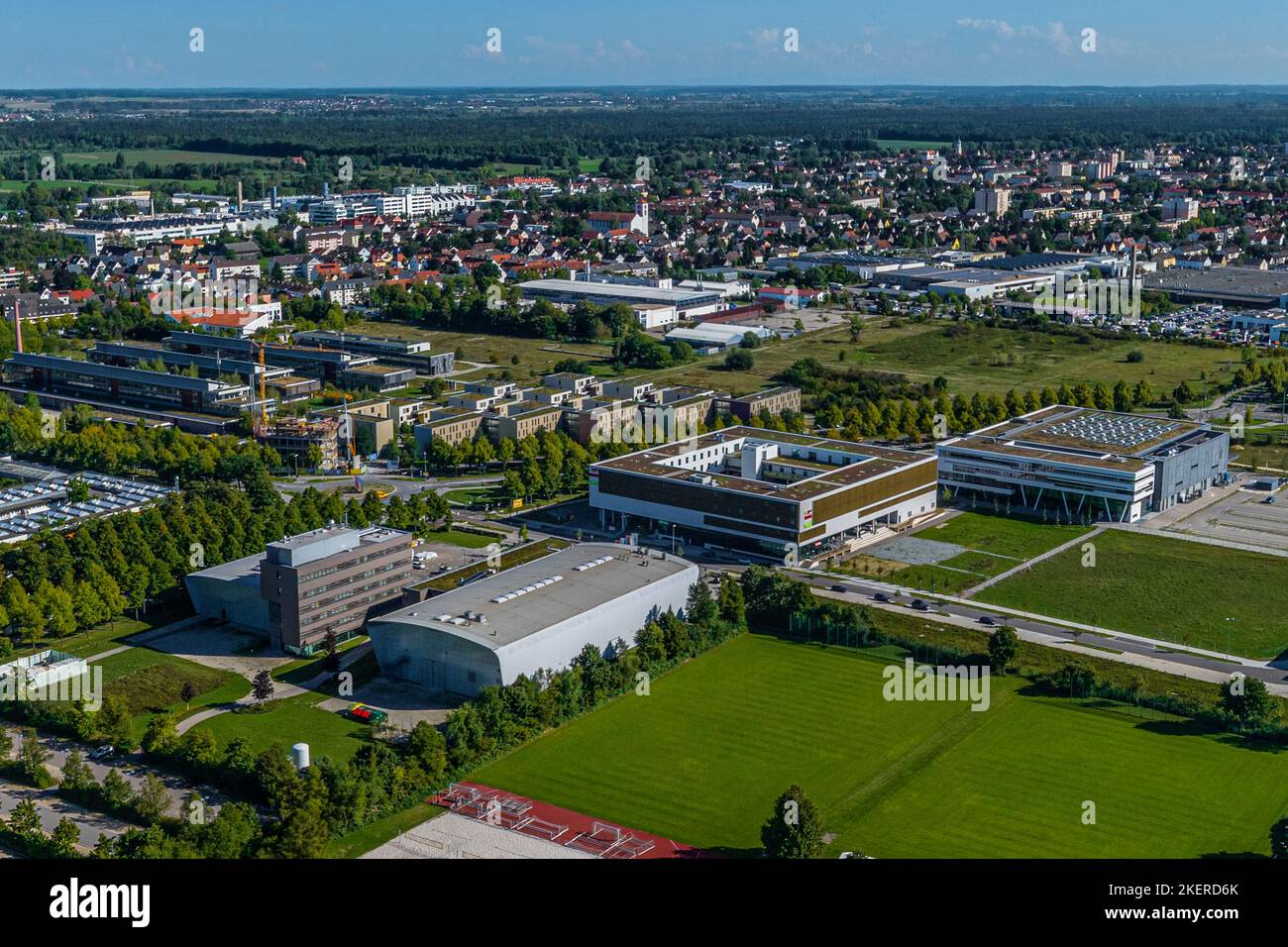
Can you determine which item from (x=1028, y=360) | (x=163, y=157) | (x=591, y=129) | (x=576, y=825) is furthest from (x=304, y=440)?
(x=591, y=129)

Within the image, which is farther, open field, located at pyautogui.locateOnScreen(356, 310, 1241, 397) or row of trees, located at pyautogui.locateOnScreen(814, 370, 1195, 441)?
open field, located at pyautogui.locateOnScreen(356, 310, 1241, 397)

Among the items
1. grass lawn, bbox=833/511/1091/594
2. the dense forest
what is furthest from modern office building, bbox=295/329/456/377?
the dense forest

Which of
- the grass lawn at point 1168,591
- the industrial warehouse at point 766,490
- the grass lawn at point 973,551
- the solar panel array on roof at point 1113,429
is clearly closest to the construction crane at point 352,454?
the industrial warehouse at point 766,490

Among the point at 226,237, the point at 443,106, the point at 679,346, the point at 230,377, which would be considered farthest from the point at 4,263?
the point at 443,106
